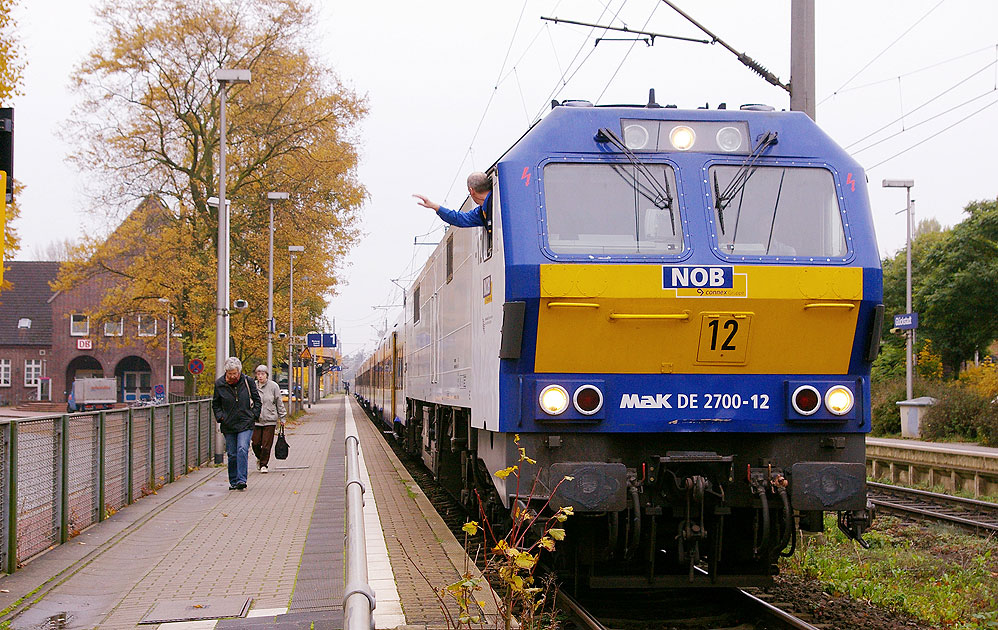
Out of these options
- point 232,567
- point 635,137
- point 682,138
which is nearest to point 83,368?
point 232,567

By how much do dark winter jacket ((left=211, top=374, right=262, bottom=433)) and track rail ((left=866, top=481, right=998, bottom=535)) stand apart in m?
8.03

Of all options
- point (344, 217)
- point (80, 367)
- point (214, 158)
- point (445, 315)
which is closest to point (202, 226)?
point (214, 158)

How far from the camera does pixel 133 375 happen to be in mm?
65750

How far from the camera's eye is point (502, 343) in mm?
6734

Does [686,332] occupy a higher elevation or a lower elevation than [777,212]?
lower

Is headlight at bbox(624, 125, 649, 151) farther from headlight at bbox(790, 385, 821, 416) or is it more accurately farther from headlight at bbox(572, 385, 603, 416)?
headlight at bbox(790, 385, 821, 416)

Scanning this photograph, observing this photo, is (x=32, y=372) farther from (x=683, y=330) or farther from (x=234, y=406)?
(x=683, y=330)

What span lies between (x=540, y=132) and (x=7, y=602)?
4.76 m

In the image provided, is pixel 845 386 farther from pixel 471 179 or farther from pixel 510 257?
pixel 471 179

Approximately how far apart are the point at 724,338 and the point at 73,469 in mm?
6405

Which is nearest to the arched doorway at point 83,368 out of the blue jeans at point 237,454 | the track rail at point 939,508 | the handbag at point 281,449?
the handbag at point 281,449

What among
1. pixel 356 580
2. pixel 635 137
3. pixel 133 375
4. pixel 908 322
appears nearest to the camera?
pixel 356 580

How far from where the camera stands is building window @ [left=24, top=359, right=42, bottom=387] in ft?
208

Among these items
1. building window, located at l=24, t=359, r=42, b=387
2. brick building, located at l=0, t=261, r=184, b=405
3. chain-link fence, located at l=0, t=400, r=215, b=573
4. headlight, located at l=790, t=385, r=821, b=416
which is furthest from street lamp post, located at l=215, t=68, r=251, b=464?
building window, located at l=24, t=359, r=42, b=387
